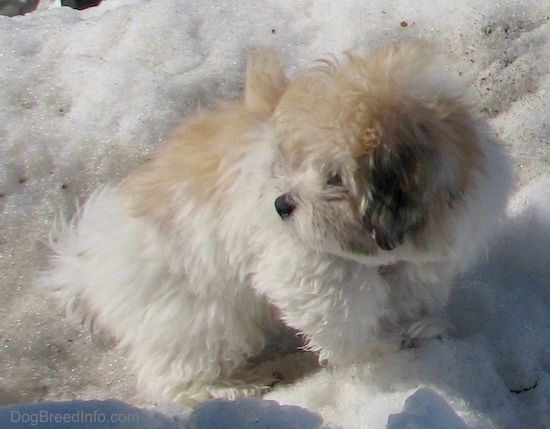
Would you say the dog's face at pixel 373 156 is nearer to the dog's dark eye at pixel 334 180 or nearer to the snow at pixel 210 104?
the dog's dark eye at pixel 334 180

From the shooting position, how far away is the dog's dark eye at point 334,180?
7.23ft

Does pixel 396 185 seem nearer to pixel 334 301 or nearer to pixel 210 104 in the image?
pixel 334 301

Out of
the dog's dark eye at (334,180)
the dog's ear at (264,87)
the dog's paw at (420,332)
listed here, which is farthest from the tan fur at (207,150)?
the dog's paw at (420,332)

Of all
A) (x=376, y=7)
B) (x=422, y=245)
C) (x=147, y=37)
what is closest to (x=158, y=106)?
(x=147, y=37)

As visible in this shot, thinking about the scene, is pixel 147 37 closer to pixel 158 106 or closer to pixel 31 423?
pixel 158 106

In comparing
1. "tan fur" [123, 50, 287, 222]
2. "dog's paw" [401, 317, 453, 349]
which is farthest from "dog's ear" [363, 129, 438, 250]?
"dog's paw" [401, 317, 453, 349]

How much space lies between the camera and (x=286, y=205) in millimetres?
2258

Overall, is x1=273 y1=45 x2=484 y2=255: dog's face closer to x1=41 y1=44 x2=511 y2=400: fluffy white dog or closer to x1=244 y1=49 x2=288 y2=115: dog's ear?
x1=41 y1=44 x2=511 y2=400: fluffy white dog

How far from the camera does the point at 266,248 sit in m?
2.46

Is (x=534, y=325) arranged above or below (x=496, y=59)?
below

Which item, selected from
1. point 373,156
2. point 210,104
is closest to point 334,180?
point 373,156

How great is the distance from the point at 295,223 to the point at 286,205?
0.06 meters

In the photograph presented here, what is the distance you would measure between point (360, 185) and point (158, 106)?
190 cm

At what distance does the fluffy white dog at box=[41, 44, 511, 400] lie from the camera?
7.25 feet
